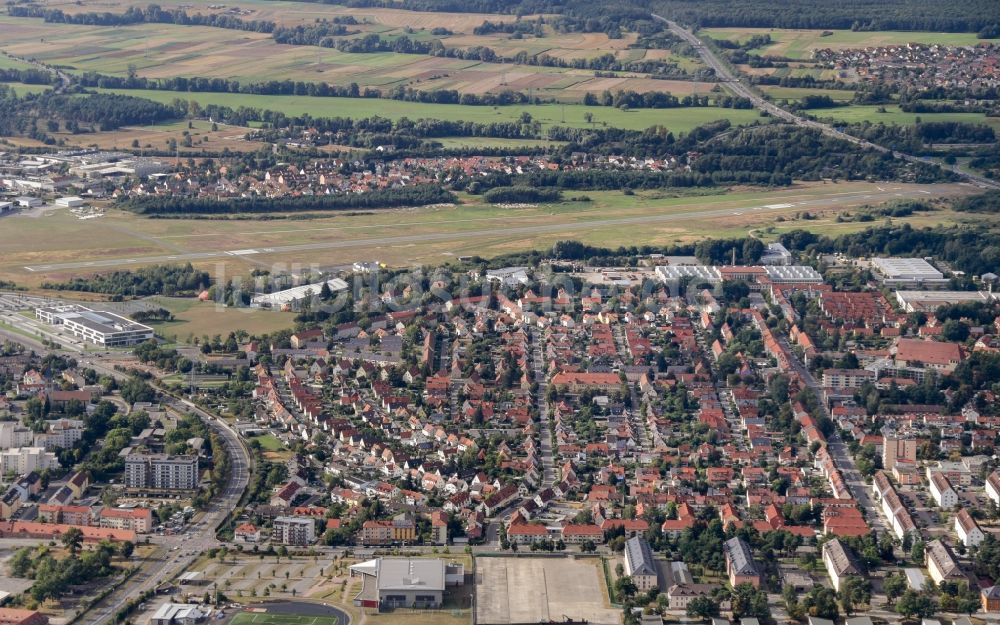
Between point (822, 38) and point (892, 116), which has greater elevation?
point (822, 38)

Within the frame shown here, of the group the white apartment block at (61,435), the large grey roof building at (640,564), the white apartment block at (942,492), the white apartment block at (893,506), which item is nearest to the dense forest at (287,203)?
the white apartment block at (61,435)

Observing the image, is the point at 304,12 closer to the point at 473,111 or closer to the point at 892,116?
the point at 473,111

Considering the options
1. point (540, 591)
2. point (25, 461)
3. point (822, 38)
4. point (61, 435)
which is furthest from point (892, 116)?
point (540, 591)

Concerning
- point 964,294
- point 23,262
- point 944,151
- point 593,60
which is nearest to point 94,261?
point 23,262

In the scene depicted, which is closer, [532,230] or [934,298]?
[934,298]

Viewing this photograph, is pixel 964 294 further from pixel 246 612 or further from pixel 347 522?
pixel 246 612

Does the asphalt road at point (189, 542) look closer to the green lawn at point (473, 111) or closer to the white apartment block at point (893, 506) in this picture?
the white apartment block at point (893, 506)

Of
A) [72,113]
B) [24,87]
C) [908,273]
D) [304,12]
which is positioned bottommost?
[908,273]
